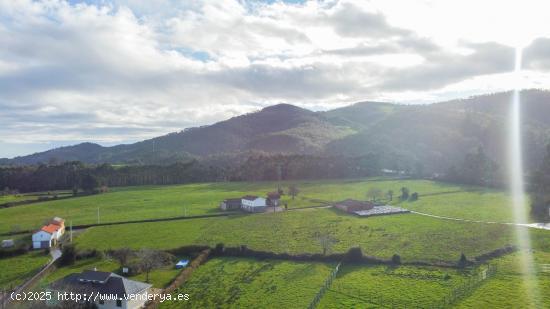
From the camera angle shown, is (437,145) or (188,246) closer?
(188,246)

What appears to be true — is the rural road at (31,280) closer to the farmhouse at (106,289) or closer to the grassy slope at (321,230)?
the grassy slope at (321,230)

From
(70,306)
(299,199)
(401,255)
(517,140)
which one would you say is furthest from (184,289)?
(517,140)

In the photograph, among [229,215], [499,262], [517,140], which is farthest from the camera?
[517,140]

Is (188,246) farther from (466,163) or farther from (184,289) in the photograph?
(466,163)

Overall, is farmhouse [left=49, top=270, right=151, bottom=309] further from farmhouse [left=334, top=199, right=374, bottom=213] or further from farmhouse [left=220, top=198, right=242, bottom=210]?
farmhouse [left=334, top=199, right=374, bottom=213]

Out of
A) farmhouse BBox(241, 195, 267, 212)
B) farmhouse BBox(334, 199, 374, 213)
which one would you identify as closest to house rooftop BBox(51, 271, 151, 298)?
farmhouse BBox(241, 195, 267, 212)

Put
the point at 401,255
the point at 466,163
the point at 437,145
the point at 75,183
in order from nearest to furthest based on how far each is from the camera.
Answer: the point at 401,255, the point at 466,163, the point at 75,183, the point at 437,145

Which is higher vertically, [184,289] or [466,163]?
[466,163]
